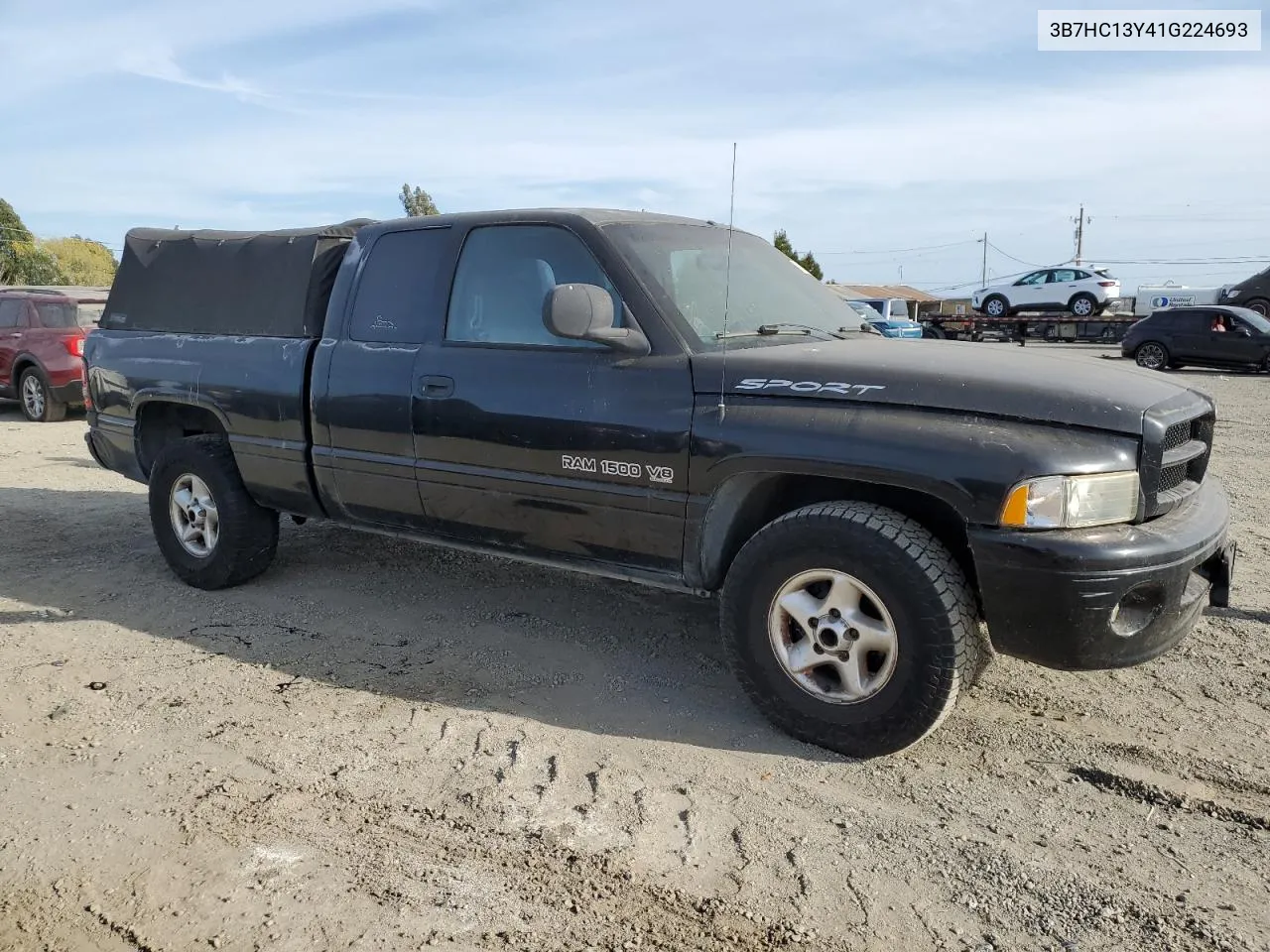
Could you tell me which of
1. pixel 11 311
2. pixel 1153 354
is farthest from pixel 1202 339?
pixel 11 311

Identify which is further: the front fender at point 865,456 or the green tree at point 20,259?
the green tree at point 20,259

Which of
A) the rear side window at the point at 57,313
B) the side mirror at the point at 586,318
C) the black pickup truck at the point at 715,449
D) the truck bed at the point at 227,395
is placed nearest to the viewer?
the black pickup truck at the point at 715,449

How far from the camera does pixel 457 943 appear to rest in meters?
2.44

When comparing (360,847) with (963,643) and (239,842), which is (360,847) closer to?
(239,842)

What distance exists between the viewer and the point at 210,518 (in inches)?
208

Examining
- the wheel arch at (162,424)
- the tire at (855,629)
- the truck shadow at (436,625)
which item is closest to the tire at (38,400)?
the truck shadow at (436,625)

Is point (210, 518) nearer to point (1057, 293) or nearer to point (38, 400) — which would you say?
point (38, 400)

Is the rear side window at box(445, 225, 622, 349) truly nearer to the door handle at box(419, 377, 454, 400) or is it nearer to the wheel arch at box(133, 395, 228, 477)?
the door handle at box(419, 377, 454, 400)

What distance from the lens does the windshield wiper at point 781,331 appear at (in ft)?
13.0

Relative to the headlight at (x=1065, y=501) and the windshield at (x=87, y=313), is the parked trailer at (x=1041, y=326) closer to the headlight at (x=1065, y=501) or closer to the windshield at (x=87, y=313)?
the windshield at (x=87, y=313)

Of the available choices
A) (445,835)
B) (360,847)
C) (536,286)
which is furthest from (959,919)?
(536,286)

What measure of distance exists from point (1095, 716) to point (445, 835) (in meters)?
2.40

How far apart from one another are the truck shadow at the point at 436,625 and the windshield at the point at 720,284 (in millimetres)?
1430

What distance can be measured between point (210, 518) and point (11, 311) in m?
9.38
